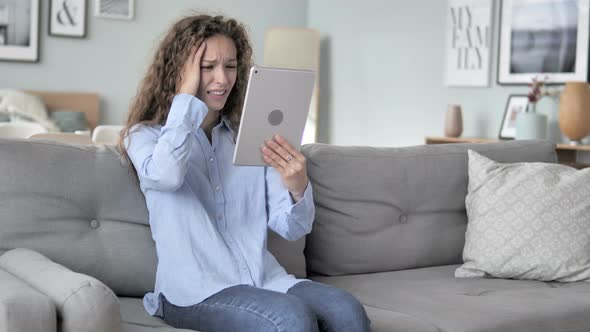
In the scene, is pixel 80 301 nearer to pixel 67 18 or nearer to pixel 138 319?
pixel 138 319

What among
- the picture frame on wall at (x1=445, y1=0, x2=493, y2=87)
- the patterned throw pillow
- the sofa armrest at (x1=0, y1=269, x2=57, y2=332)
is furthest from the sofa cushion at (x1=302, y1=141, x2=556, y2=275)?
the picture frame on wall at (x1=445, y1=0, x2=493, y2=87)

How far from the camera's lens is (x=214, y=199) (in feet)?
7.06

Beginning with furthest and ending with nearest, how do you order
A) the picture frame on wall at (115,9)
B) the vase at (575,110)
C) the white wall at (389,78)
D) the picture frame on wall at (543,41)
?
the picture frame on wall at (115,9), the white wall at (389,78), the picture frame on wall at (543,41), the vase at (575,110)

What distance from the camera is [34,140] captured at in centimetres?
223

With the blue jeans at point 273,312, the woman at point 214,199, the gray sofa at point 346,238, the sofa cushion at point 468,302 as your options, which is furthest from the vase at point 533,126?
the blue jeans at point 273,312

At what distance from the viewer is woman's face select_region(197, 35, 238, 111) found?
2.18m

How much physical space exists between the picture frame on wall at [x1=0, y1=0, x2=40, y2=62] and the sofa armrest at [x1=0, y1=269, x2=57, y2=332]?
18.7 feet

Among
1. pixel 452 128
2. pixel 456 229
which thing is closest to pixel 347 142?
pixel 452 128

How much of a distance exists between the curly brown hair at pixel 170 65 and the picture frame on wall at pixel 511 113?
3735mm

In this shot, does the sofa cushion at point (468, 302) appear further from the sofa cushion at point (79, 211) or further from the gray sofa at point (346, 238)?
the sofa cushion at point (79, 211)

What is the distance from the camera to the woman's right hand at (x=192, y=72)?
2.13 metres

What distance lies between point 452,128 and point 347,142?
1.61m

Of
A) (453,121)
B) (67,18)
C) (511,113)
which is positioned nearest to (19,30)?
(67,18)

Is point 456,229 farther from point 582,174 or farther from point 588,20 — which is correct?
point 588,20
